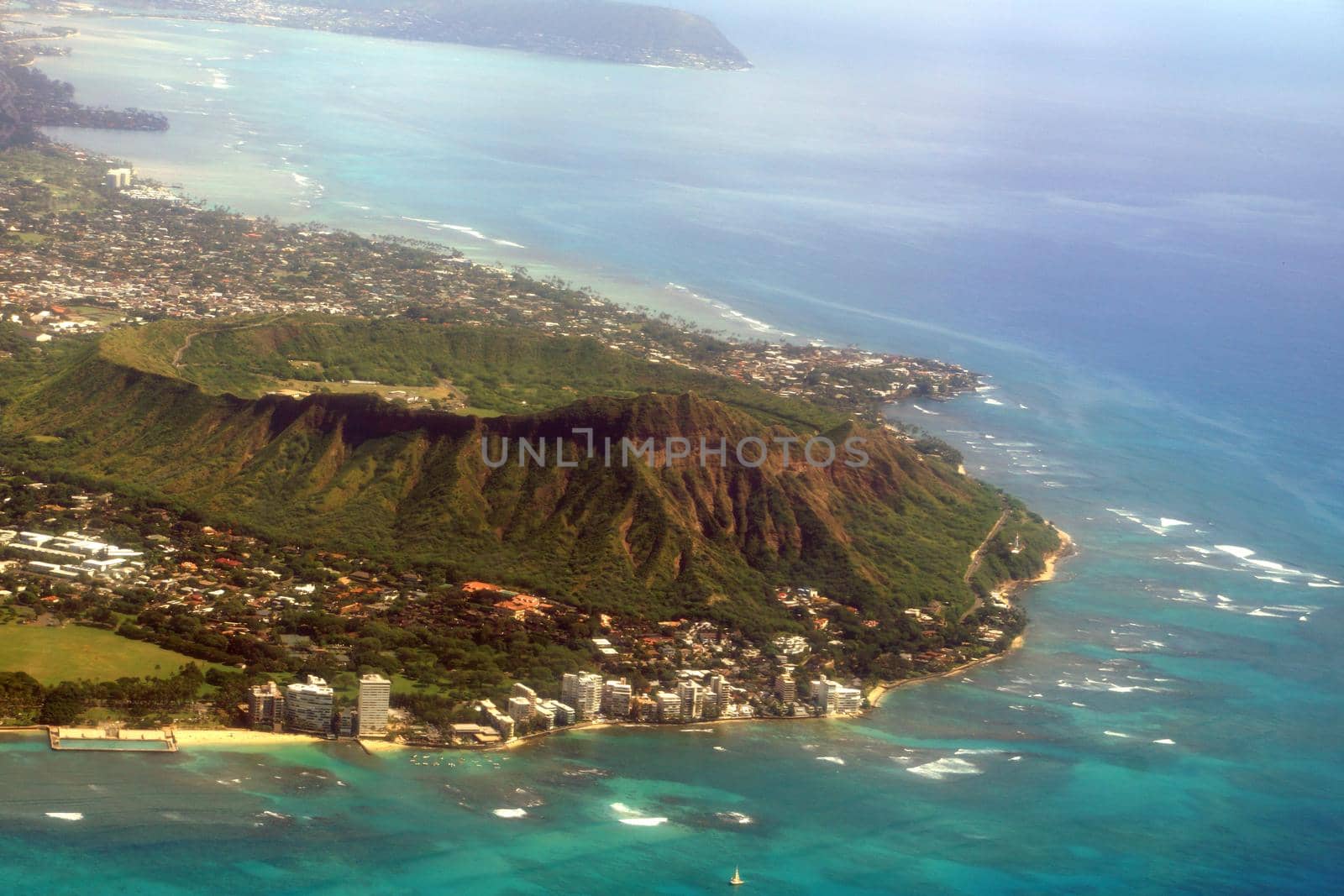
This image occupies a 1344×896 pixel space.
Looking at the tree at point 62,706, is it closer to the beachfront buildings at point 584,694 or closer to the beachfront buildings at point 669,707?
the beachfront buildings at point 584,694

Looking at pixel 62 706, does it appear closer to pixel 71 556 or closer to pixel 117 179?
pixel 71 556

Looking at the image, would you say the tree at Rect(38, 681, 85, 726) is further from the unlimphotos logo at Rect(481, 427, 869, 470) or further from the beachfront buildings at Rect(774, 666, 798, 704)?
the beachfront buildings at Rect(774, 666, 798, 704)

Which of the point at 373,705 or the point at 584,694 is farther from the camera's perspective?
the point at 584,694

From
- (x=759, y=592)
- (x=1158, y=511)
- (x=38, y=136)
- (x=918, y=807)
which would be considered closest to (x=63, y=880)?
(x=918, y=807)

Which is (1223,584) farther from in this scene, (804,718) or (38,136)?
(38,136)

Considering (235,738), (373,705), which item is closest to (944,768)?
(373,705)
